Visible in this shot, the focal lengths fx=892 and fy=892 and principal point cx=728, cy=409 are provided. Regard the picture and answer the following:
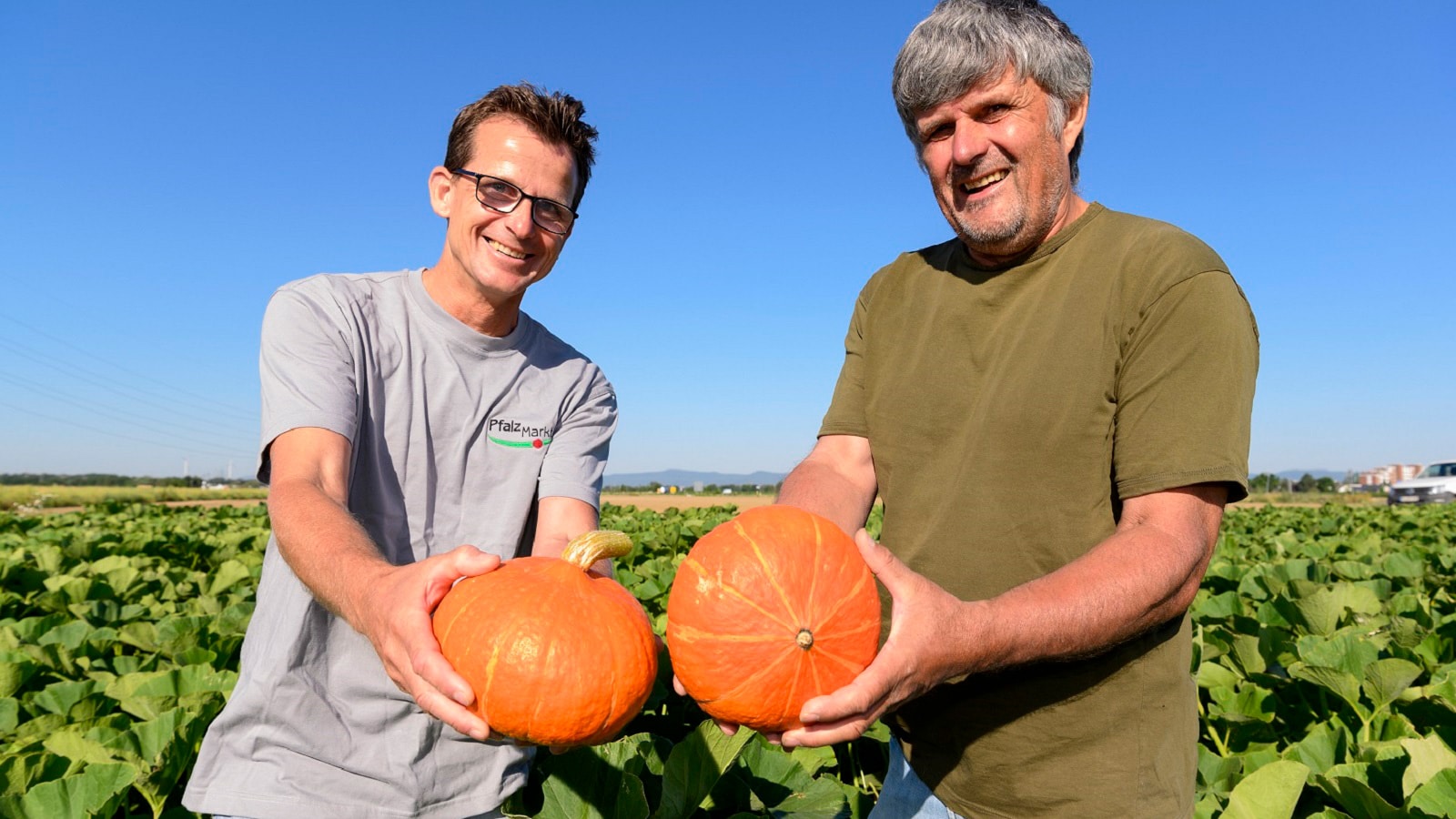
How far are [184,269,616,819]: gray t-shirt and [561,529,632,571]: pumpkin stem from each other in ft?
2.34

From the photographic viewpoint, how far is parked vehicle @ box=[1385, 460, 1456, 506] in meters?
28.3

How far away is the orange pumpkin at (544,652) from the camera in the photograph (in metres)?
1.68

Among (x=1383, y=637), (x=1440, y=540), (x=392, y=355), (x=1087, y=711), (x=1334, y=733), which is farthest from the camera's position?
(x=1440, y=540)

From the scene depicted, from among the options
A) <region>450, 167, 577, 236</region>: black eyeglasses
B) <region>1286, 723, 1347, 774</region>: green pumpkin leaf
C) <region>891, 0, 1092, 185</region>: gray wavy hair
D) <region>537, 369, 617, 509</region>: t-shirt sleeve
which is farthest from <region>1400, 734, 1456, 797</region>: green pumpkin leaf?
<region>450, 167, 577, 236</region>: black eyeglasses

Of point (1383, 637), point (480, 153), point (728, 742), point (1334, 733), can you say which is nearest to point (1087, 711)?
point (728, 742)

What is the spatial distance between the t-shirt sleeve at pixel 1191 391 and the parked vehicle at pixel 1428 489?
32.1m

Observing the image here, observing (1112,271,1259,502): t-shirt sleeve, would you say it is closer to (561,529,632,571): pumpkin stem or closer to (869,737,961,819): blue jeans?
(869,737,961,819): blue jeans

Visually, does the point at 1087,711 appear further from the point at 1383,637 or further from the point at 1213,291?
the point at 1383,637

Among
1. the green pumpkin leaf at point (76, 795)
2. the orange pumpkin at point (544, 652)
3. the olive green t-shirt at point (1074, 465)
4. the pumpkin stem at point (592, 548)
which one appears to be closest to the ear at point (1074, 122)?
the olive green t-shirt at point (1074, 465)

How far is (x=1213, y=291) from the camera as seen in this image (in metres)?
1.96

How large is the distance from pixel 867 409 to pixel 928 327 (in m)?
0.31

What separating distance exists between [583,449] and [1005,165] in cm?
149

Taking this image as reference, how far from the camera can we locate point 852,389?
2.73m

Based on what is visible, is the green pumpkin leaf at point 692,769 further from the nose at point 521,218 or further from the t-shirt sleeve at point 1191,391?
the nose at point 521,218
